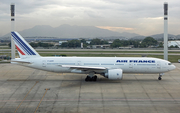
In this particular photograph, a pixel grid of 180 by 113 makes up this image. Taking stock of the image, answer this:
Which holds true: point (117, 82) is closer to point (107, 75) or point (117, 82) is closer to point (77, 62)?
point (107, 75)

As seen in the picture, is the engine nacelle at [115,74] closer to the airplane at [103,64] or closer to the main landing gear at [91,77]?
the airplane at [103,64]

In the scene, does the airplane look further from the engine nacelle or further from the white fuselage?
the engine nacelle

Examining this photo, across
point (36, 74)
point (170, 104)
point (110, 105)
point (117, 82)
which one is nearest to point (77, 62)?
point (117, 82)

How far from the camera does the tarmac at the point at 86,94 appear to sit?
49.0 feet

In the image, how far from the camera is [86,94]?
1850cm

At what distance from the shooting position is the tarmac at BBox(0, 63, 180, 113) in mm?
14922

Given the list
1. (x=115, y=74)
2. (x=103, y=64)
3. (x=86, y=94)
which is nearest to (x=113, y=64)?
(x=103, y=64)

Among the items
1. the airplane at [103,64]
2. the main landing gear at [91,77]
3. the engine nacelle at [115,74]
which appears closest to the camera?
the engine nacelle at [115,74]

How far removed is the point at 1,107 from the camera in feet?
49.7

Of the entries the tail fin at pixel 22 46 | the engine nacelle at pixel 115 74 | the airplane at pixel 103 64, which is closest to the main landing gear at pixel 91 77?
the airplane at pixel 103 64

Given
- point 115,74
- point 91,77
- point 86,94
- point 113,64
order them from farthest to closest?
point 113,64, point 91,77, point 115,74, point 86,94

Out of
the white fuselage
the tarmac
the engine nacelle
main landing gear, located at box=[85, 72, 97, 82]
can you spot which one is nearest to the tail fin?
the white fuselage

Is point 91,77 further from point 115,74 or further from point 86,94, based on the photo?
point 86,94

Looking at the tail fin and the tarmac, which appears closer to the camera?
the tarmac
